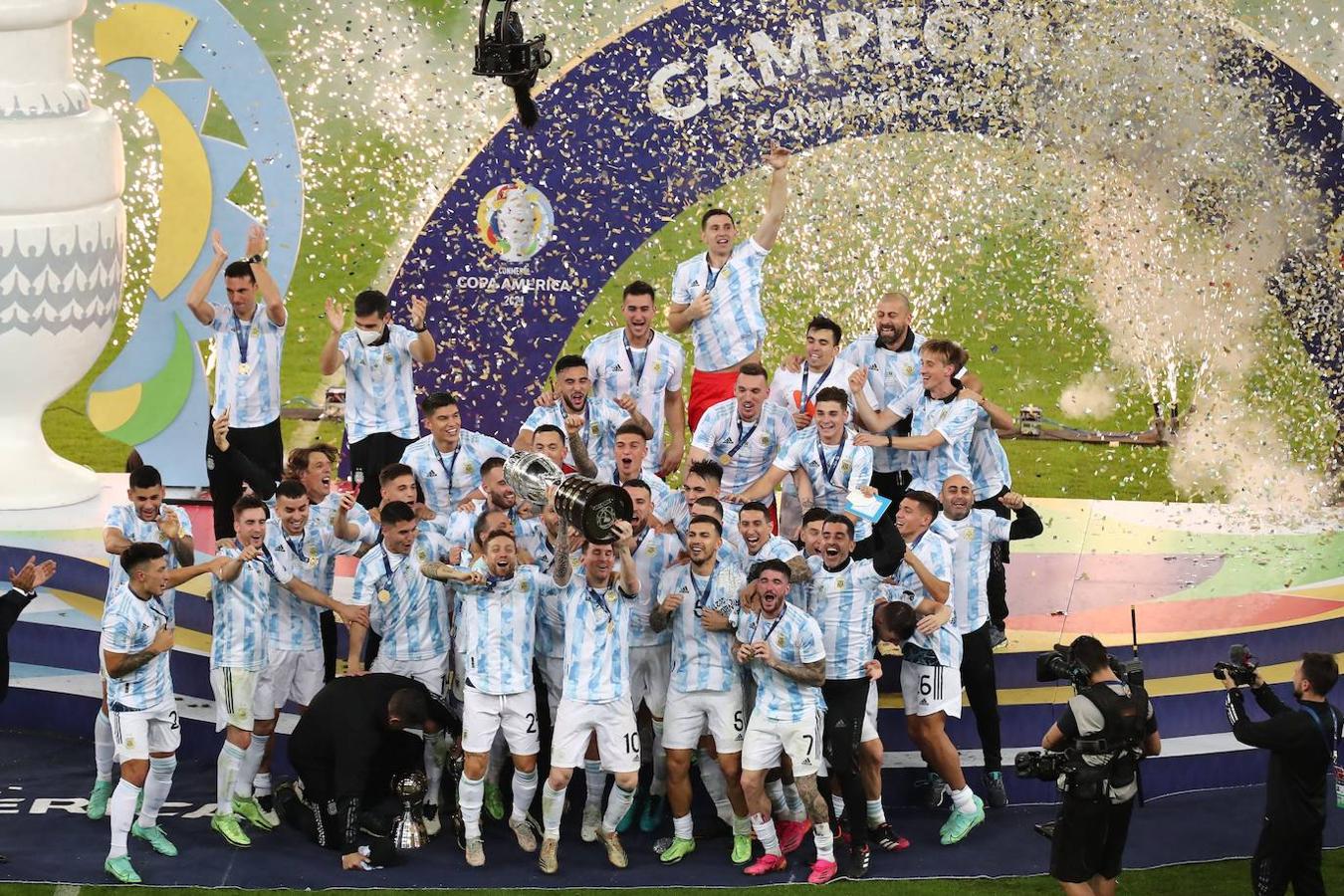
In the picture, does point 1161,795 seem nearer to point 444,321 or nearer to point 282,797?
point 282,797

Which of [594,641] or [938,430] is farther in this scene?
[938,430]

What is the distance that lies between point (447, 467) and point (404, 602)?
0.71 metres

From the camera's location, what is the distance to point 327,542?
8.06 m

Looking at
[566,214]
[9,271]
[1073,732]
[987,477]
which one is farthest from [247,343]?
[1073,732]

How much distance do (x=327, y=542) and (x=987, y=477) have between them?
8.70 ft

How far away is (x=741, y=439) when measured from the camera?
8.55 metres

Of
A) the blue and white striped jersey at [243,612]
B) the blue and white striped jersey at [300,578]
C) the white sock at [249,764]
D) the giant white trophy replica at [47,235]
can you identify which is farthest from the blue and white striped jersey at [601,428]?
the giant white trophy replica at [47,235]

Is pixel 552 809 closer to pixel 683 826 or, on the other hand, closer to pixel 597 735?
pixel 597 735

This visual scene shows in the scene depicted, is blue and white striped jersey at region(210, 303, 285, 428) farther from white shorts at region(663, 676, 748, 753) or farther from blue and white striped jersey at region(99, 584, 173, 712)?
white shorts at region(663, 676, 748, 753)

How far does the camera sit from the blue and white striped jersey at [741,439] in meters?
8.52

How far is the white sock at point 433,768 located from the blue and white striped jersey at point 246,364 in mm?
1865

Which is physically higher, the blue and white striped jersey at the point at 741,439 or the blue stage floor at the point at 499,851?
the blue and white striped jersey at the point at 741,439

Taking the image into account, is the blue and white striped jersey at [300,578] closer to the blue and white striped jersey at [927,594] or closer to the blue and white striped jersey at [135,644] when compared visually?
the blue and white striped jersey at [135,644]

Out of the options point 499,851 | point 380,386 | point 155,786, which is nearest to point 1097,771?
point 499,851
